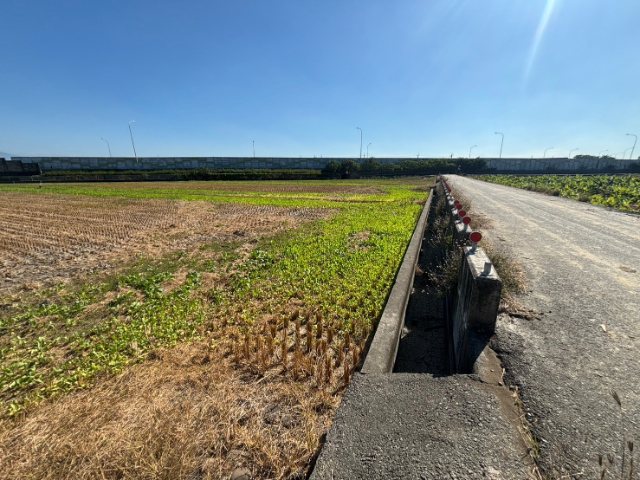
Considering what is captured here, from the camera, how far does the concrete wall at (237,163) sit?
63500mm

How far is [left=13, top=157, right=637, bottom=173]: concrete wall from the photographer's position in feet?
208

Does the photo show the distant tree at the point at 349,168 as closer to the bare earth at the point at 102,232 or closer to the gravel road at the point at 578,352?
the bare earth at the point at 102,232

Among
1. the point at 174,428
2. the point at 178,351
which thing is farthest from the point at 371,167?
the point at 174,428

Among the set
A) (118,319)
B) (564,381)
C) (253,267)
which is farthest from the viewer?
(253,267)

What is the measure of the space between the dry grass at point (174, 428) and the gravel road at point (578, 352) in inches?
66.5

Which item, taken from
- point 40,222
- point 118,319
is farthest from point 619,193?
point 40,222

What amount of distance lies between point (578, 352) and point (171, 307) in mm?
5516

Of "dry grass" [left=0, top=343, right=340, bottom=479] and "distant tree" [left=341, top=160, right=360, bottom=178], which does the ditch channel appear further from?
"distant tree" [left=341, top=160, right=360, bottom=178]

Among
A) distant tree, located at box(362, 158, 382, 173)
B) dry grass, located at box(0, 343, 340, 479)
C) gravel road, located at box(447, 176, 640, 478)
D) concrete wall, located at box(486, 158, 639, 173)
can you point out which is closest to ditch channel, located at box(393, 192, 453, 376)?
gravel road, located at box(447, 176, 640, 478)

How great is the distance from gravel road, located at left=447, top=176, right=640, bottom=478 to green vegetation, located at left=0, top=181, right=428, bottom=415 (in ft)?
5.96

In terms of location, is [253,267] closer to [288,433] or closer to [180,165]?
[288,433]

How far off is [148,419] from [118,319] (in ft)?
8.75

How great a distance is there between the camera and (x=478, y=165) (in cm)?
7469

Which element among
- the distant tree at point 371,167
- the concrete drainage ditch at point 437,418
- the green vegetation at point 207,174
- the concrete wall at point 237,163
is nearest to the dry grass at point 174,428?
the concrete drainage ditch at point 437,418
